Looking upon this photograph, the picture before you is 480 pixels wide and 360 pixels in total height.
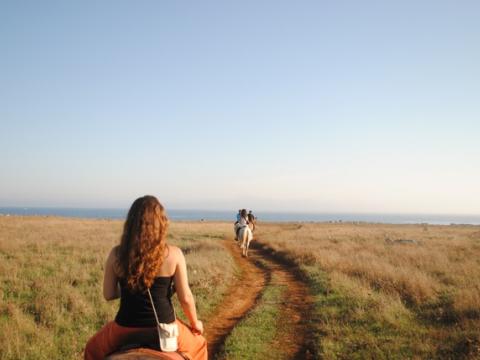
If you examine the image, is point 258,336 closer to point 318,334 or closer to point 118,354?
point 318,334

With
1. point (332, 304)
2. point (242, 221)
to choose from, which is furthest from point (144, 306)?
point (242, 221)

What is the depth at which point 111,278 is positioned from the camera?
432cm

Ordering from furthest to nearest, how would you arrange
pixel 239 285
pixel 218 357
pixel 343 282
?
1. pixel 239 285
2. pixel 343 282
3. pixel 218 357

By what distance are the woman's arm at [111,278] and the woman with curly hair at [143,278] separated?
0.01 metres

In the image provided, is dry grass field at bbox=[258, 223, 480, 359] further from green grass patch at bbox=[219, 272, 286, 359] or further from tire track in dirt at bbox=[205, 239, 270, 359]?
tire track in dirt at bbox=[205, 239, 270, 359]

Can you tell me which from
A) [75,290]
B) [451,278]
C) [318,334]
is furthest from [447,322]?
[75,290]

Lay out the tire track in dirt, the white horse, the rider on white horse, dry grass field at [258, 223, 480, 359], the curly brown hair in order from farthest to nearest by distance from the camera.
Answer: the rider on white horse, the white horse, the tire track in dirt, dry grass field at [258, 223, 480, 359], the curly brown hair

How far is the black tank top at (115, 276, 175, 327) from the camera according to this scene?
408 cm

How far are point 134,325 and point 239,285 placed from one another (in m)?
10.6

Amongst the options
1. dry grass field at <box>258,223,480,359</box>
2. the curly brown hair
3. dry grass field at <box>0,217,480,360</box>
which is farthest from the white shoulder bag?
dry grass field at <box>258,223,480,359</box>

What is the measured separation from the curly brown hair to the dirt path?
4269 millimetres

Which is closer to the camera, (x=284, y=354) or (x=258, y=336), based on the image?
(x=284, y=354)

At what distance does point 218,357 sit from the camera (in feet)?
24.2

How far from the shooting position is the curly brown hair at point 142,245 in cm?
398
